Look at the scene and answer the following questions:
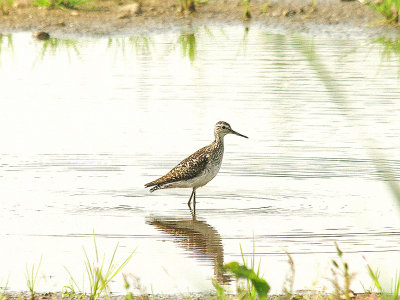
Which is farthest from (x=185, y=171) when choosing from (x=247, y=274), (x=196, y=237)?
(x=247, y=274)

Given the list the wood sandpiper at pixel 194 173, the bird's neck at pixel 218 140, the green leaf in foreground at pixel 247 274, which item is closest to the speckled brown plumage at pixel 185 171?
the wood sandpiper at pixel 194 173

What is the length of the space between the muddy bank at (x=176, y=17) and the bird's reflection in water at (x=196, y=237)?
11.2 meters

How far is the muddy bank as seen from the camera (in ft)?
66.5

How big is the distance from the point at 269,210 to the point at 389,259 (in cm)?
214

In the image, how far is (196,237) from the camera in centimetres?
877

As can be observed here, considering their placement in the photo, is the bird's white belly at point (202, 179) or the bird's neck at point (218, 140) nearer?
the bird's white belly at point (202, 179)

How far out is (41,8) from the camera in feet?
70.0

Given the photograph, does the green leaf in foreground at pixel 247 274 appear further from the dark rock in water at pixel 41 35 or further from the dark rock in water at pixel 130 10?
the dark rock in water at pixel 130 10

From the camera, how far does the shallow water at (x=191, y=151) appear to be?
7.89 meters

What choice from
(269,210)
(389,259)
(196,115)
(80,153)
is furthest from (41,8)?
(389,259)

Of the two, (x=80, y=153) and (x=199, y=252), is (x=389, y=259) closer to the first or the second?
(x=199, y=252)

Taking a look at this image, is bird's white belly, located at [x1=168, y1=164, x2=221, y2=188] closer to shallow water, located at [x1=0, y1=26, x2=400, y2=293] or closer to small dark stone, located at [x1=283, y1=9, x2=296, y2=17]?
shallow water, located at [x1=0, y1=26, x2=400, y2=293]

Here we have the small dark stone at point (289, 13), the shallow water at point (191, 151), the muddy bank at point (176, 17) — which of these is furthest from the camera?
the small dark stone at point (289, 13)

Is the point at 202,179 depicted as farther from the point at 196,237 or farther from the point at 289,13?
the point at 289,13
